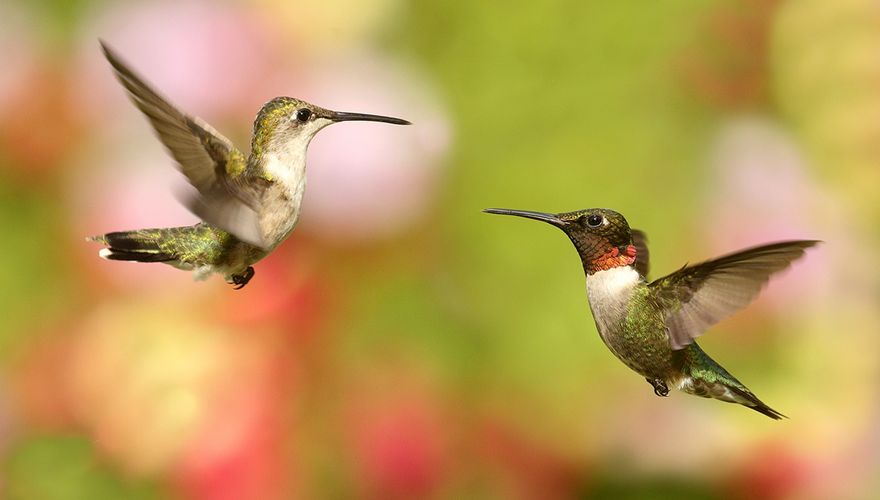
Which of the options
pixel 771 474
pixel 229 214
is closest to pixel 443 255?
pixel 771 474

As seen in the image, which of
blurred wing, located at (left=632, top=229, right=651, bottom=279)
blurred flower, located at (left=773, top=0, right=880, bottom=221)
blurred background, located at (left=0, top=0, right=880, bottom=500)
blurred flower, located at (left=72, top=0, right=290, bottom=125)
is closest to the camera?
blurred wing, located at (left=632, top=229, right=651, bottom=279)

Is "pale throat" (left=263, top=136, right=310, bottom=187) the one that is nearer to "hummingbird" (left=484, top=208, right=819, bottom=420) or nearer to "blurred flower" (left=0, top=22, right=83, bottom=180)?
"hummingbird" (left=484, top=208, right=819, bottom=420)

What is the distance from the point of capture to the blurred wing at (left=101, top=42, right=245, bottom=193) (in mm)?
240

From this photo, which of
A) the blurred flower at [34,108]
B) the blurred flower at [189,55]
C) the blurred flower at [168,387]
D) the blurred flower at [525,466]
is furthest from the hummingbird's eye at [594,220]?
the blurred flower at [34,108]

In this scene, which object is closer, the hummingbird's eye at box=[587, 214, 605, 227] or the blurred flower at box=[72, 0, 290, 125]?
the hummingbird's eye at box=[587, 214, 605, 227]

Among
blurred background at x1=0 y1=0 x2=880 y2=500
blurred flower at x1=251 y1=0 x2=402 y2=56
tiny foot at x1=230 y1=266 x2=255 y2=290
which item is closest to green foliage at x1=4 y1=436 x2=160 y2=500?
blurred background at x1=0 y1=0 x2=880 y2=500

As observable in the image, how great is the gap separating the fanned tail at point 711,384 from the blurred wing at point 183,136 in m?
0.16

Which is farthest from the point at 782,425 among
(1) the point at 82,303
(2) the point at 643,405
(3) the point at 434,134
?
(1) the point at 82,303

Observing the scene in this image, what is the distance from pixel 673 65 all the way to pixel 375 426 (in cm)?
74

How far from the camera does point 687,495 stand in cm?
144

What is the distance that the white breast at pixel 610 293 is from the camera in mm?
281

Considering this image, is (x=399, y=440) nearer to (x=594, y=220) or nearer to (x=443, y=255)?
(x=443, y=255)

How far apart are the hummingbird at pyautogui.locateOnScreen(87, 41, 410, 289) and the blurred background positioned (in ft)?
2.91

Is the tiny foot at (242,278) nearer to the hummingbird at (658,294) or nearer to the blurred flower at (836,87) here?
the hummingbird at (658,294)
